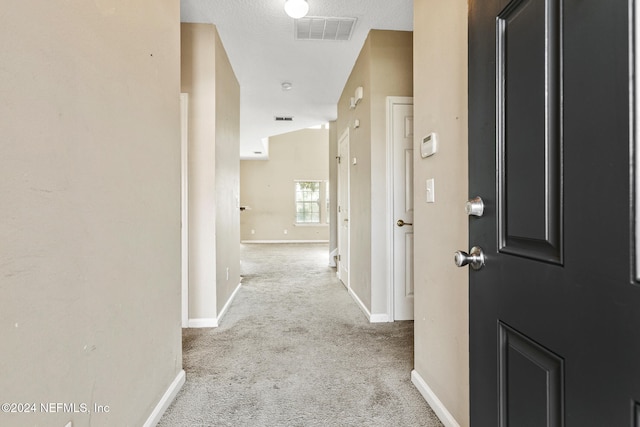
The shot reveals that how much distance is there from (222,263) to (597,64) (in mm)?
3056

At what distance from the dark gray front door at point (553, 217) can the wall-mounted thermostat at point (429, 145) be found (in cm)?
62

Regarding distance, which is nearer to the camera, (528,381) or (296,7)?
(528,381)

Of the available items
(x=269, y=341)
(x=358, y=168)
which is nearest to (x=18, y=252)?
(x=269, y=341)

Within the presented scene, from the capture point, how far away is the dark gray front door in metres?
0.50

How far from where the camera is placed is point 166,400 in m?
1.62

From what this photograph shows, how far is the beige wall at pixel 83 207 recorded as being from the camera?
0.79 metres

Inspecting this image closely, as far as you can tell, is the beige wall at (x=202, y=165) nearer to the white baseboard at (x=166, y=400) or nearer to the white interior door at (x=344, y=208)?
the white baseboard at (x=166, y=400)

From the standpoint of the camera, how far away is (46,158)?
0.87 meters

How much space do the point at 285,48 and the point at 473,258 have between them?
3.09m

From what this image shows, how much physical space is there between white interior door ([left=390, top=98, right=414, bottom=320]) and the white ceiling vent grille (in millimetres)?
749

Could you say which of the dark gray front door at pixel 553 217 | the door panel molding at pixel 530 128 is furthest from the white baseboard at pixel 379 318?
the door panel molding at pixel 530 128

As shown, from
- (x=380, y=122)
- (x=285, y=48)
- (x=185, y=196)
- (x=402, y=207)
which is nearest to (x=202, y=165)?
(x=185, y=196)

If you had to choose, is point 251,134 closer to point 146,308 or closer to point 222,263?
point 222,263

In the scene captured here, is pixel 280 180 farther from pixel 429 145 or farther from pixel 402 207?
pixel 429 145
